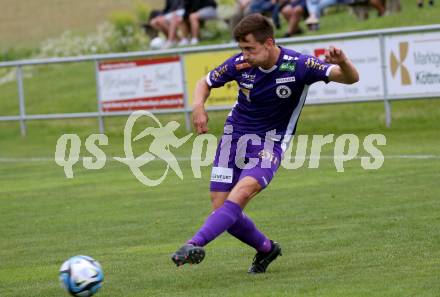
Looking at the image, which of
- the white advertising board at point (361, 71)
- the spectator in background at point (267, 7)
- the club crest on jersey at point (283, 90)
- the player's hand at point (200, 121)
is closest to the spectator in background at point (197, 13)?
the spectator in background at point (267, 7)

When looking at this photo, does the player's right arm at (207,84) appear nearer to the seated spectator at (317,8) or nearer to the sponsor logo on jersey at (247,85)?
the sponsor logo on jersey at (247,85)

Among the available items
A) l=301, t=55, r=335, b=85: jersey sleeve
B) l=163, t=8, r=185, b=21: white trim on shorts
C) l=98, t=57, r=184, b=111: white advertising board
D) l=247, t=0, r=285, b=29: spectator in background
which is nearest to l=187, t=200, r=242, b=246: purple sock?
l=301, t=55, r=335, b=85: jersey sleeve

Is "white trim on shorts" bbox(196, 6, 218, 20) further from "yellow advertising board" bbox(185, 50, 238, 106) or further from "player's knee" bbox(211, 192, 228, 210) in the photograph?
"player's knee" bbox(211, 192, 228, 210)

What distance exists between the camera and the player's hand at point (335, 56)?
7641 mm

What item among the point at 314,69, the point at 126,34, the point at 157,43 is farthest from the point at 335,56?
the point at 126,34

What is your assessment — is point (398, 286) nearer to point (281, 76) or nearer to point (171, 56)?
point (281, 76)

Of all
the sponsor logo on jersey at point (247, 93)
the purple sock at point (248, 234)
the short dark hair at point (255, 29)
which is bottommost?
the purple sock at point (248, 234)

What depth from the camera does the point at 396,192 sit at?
12.6 meters

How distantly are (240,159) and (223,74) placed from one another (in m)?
0.74

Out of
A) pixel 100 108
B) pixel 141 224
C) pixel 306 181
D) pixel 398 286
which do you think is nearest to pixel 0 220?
pixel 141 224

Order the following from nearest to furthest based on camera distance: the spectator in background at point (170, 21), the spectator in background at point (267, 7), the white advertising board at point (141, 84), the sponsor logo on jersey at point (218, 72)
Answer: the sponsor logo on jersey at point (218, 72) < the white advertising board at point (141, 84) < the spectator in background at point (267, 7) < the spectator in background at point (170, 21)

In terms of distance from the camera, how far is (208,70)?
21.0 metres

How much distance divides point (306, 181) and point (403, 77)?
208 inches

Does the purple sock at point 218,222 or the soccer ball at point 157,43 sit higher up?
the purple sock at point 218,222
